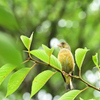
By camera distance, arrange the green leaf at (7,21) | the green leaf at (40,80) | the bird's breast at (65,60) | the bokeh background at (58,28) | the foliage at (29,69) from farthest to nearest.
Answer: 1. the bokeh background at (58,28)
2. the bird's breast at (65,60)
3. the green leaf at (40,80)
4. the foliage at (29,69)
5. the green leaf at (7,21)

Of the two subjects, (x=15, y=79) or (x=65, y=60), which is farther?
(x=65, y=60)

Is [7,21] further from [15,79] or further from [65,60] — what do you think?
[65,60]

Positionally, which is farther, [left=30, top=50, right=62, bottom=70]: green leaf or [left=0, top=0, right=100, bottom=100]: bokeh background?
[left=0, top=0, right=100, bottom=100]: bokeh background

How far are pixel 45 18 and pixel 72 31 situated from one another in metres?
1.65

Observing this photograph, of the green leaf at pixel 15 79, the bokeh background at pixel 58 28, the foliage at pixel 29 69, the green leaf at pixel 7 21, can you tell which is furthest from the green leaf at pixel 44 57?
the bokeh background at pixel 58 28

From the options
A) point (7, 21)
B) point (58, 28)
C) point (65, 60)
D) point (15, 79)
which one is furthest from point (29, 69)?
point (58, 28)

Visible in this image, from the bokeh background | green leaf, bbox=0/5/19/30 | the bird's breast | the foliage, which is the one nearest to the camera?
green leaf, bbox=0/5/19/30

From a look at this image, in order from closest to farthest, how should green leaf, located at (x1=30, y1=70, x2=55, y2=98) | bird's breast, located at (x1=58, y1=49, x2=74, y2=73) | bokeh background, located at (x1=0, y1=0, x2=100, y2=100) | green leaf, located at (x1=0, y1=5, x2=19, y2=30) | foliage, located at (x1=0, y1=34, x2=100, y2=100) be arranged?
green leaf, located at (x1=0, y1=5, x2=19, y2=30)
foliage, located at (x1=0, y1=34, x2=100, y2=100)
green leaf, located at (x1=30, y1=70, x2=55, y2=98)
bird's breast, located at (x1=58, y1=49, x2=74, y2=73)
bokeh background, located at (x1=0, y1=0, x2=100, y2=100)

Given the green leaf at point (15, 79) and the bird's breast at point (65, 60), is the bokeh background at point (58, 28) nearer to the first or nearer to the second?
the bird's breast at point (65, 60)

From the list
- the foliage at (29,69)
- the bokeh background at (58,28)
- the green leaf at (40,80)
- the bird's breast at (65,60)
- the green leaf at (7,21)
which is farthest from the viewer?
the bokeh background at (58,28)

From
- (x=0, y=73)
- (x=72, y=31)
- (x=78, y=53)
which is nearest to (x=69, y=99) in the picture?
(x=78, y=53)

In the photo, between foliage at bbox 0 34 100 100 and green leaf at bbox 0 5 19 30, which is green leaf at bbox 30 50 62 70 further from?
green leaf at bbox 0 5 19 30

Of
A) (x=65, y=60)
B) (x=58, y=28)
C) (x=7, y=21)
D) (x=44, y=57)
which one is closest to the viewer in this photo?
(x=7, y=21)

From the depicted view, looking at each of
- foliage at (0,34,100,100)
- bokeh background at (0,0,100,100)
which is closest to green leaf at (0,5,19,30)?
foliage at (0,34,100,100)
